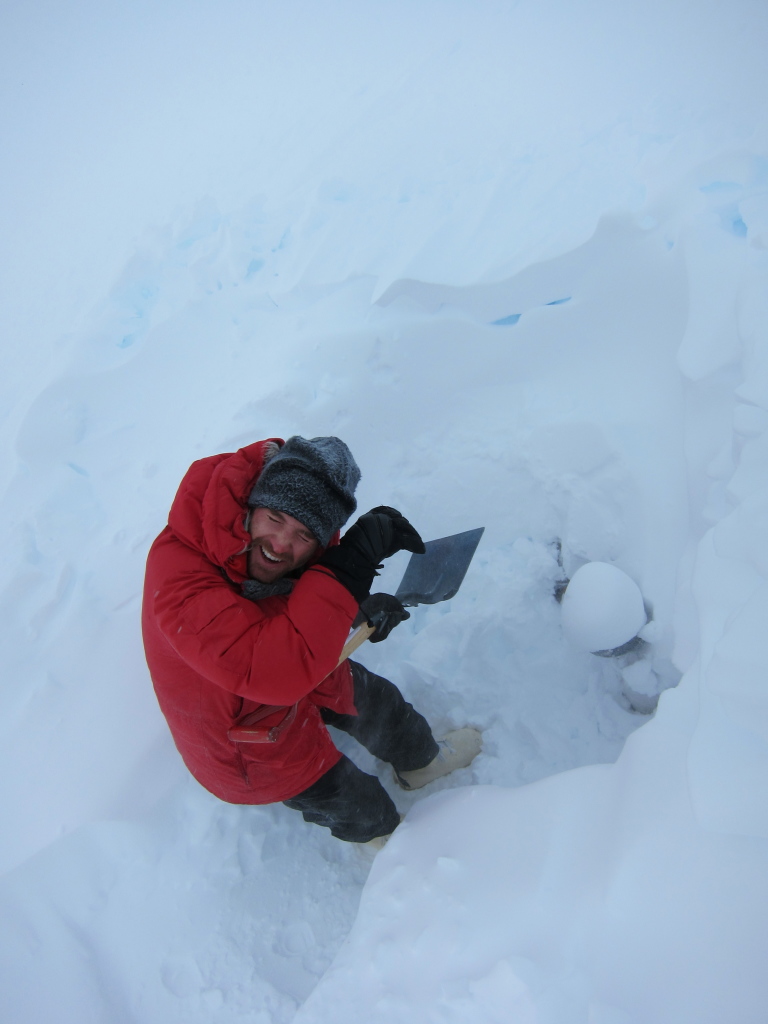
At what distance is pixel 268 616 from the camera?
1.40 metres

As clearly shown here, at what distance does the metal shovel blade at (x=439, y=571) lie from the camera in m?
1.85

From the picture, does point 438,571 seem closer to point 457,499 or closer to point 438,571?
point 438,571

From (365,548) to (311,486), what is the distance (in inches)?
9.4

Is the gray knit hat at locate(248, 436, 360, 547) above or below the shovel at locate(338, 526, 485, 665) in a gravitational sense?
above

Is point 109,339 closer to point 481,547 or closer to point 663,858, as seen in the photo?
point 481,547

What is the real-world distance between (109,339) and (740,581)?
280 cm

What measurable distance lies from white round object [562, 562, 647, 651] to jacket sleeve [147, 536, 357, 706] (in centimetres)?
97

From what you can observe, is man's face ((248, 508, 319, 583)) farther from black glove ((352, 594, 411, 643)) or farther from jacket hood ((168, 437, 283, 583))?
black glove ((352, 594, 411, 643))

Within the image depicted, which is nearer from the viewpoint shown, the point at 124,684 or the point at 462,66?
the point at 124,684

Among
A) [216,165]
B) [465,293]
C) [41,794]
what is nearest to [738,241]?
[465,293]

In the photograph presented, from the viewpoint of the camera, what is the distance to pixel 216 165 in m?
3.45

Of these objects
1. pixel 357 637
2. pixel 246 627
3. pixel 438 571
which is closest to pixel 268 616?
pixel 246 627

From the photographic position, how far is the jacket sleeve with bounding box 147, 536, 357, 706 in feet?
3.99

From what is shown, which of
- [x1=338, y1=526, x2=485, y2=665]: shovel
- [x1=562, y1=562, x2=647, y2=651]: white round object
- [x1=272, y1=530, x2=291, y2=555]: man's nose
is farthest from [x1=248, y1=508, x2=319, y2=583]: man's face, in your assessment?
[x1=562, y1=562, x2=647, y2=651]: white round object
